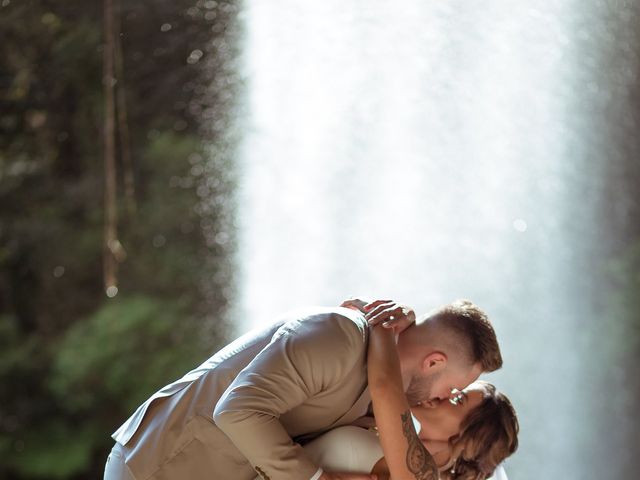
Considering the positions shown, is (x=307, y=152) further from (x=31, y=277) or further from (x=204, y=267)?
(x=31, y=277)

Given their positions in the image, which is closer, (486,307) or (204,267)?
(486,307)

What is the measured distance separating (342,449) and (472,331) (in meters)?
0.47

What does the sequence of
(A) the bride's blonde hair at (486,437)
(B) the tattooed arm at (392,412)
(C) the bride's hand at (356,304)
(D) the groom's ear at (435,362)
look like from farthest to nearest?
(A) the bride's blonde hair at (486,437) → (C) the bride's hand at (356,304) → (D) the groom's ear at (435,362) → (B) the tattooed arm at (392,412)

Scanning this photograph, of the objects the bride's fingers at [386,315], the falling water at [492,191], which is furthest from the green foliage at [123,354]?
the bride's fingers at [386,315]

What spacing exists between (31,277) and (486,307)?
350 centimetres

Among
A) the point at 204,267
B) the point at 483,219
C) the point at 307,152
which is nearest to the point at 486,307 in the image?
Answer: the point at 483,219

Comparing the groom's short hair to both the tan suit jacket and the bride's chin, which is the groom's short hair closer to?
the tan suit jacket

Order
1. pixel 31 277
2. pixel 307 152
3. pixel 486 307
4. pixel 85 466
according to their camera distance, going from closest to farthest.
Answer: pixel 486 307 → pixel 307 152 → pixel 85 466 → pixel 31 277

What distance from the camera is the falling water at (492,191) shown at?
5367 mm

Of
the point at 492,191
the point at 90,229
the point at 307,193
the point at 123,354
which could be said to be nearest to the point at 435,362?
the point at 492,191

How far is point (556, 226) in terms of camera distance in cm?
550

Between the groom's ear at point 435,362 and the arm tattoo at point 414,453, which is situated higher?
the groom's ear at point 435,362

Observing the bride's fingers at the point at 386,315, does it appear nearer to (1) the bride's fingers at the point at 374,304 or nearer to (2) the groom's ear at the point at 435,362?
(1) the bride's fingers at the point at 374,304

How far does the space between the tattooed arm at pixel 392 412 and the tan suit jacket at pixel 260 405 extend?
0.04m
